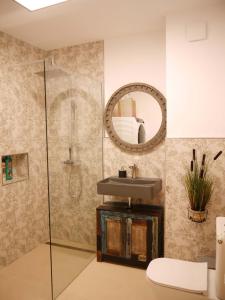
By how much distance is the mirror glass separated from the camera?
279 centimetres

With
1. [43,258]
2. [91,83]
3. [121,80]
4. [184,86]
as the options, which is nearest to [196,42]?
[184,86]

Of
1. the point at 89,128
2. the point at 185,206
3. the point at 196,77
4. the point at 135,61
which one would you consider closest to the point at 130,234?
the point at 185,206

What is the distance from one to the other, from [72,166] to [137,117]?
0.97 m

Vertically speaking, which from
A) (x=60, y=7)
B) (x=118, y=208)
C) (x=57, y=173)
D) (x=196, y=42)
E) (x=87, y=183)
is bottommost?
(x=118, y=208)

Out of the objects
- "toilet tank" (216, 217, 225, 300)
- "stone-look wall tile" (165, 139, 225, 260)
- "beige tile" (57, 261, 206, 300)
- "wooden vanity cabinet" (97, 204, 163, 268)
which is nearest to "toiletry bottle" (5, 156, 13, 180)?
"wooden vanity cabinet" (97, 204, 163, 268)

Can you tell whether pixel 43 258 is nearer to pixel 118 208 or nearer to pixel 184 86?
pixel 118 208

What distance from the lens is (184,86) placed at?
2332 mm

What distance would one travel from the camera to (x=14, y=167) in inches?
116

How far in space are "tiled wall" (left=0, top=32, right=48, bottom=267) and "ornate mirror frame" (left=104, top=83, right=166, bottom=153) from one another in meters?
0.93

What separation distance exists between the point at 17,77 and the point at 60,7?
1008mm

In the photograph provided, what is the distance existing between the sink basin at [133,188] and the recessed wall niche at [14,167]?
1.02 meters

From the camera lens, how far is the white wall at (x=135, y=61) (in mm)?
2734

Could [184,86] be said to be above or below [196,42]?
below

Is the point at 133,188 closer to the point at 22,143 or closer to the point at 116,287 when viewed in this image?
the point at 116,287
